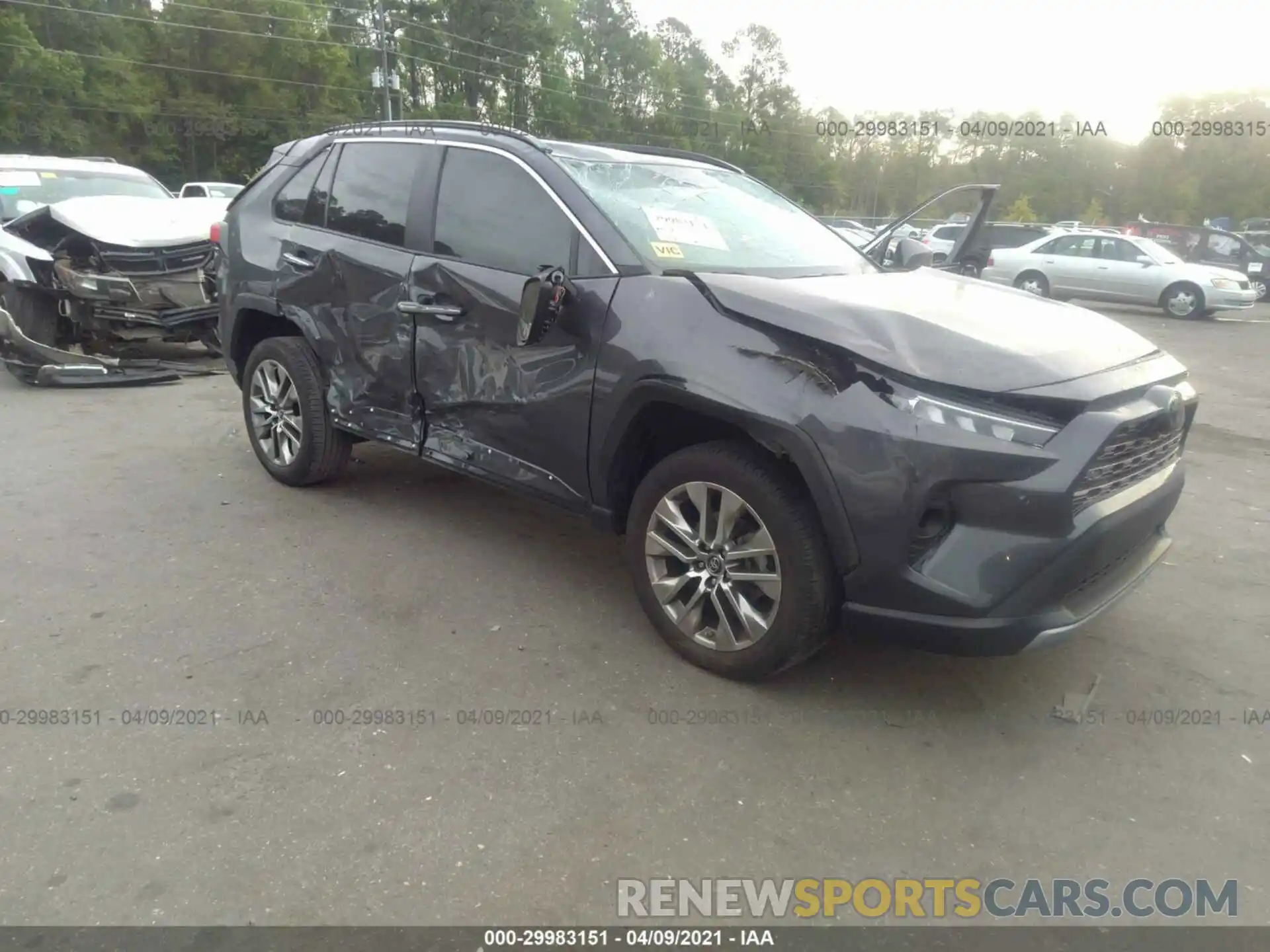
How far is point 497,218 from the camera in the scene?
395 cm

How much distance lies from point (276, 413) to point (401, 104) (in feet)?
165

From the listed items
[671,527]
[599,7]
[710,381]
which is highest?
[599,7]

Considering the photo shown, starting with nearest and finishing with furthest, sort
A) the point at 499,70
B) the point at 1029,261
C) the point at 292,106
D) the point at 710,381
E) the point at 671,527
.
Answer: the point at 710,381 → the point at 671,527 → the point at 1029,261 → the point at 292,106 → the point at 499,70

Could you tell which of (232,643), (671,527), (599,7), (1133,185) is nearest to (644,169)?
(671,527)

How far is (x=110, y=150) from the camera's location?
4475 centimetres

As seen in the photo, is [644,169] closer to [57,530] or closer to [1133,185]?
[57,530]

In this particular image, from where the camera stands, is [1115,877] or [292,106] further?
[292,106]

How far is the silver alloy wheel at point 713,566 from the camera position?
10.3ft

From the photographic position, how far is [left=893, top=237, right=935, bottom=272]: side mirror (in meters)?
4.67

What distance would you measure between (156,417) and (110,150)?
4602 centimetres

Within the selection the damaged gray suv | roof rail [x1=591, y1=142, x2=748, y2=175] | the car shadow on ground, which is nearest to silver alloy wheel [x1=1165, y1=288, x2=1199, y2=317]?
the damaged gray suv

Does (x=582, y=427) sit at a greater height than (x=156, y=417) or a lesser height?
greater

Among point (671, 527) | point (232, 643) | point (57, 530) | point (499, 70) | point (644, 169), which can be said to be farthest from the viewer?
point (499, 70)

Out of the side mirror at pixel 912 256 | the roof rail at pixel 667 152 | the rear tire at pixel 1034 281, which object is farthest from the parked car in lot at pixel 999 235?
the roof rail at pixel 667 152
